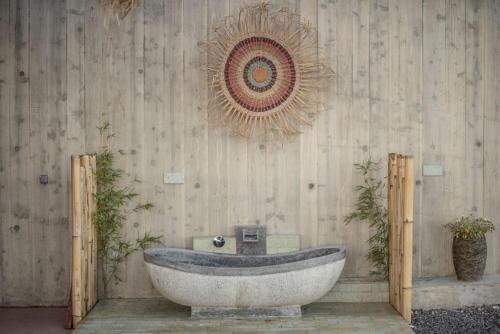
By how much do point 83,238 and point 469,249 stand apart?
9.52 ft

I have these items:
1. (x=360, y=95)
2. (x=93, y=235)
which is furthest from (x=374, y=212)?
(x=93, y=235)

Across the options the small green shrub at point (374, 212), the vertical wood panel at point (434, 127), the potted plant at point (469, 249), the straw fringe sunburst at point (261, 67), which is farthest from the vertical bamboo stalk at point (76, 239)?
the potted plant at point (469, 249)

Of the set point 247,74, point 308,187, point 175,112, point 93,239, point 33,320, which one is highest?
point 247,74

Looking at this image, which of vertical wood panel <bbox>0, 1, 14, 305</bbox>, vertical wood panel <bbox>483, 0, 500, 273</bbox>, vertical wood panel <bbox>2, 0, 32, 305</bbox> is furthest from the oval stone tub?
vertical wood panel <bbox>483, 0, 500, 273</bbox>

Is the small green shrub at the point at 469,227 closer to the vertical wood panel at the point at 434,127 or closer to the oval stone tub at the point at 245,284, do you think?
the vertical wood panel at the point at 434,127

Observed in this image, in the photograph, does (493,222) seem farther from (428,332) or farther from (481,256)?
(428,332)

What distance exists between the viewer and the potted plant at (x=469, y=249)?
453 cm

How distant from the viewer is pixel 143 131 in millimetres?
4609

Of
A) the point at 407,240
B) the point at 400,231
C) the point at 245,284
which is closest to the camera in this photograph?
the point at 245,284

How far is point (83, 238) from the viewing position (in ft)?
13.6

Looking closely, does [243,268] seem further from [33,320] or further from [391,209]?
[33,320]

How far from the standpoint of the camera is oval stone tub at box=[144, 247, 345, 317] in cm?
400

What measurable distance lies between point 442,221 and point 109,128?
2.78 m

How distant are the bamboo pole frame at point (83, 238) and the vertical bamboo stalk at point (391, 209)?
7.39ft
